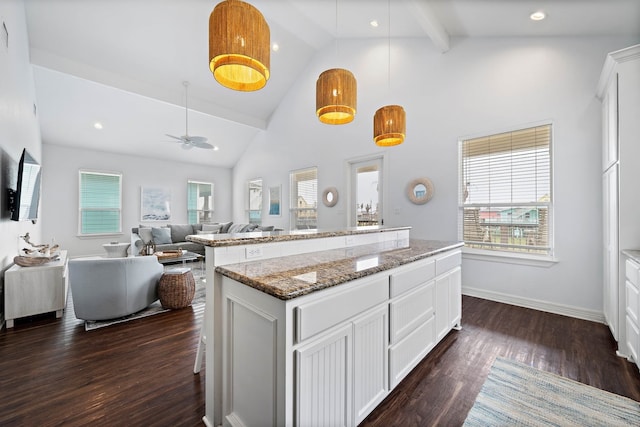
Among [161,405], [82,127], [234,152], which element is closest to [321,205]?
[234,152]

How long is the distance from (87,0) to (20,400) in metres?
5.14

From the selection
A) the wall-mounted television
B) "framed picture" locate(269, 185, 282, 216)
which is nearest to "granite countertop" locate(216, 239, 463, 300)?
the wall-mounted television

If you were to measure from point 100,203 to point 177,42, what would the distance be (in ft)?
15.4

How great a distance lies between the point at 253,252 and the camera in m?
1.70

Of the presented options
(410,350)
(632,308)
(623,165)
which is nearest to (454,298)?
(410,350)

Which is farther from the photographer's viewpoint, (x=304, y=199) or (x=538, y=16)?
(x=304, y=199)

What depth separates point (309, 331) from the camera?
3.87 ft

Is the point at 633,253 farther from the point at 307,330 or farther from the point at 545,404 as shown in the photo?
the point at 307,330

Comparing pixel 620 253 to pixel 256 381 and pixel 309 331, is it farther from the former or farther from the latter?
pixel 256 381

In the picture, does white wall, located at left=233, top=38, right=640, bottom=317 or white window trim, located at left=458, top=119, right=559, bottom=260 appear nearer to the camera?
white wall, located at left=233, top=38, right=640, bottom=317

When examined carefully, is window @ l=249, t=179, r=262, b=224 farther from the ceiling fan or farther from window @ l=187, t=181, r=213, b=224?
the ceiling fan

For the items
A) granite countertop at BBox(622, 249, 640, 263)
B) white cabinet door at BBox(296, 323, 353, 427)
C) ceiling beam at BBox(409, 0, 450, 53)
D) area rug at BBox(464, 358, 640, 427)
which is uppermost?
ceiling beam at BBox(409, 0, 450, 53)

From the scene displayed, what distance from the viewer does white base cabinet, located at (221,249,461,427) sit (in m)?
1.14

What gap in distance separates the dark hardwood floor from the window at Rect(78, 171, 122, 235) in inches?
188
